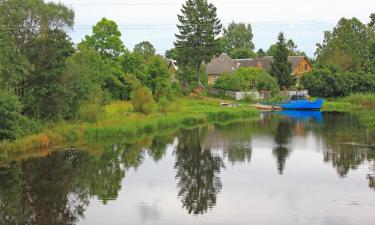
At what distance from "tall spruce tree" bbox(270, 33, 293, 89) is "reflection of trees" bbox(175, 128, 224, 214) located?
41.5 metres

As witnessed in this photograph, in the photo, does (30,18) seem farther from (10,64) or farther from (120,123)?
(120,123)

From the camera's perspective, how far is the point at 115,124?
131 feet

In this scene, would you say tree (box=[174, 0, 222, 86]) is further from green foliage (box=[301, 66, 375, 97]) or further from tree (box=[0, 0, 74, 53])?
tree (box=[0, 0, 74, 53])

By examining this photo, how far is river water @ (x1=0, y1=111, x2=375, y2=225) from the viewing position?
59.9 ft

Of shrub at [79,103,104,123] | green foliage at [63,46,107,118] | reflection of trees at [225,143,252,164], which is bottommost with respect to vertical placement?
reflection of trees at [225,143,252,164]

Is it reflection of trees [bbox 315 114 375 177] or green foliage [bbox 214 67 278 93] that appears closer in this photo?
reflection of trees [bbox 315 114 375 177]

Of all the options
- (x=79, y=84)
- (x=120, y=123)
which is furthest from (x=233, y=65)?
(x=79, y=84)

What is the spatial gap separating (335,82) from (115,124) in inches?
1711

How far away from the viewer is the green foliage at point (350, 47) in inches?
3379

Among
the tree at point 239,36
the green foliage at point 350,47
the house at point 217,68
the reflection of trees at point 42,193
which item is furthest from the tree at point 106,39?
the tree at point 239,36

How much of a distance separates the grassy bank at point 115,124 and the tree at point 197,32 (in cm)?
1654

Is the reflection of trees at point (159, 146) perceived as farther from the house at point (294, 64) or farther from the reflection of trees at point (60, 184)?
the house at point (294, 64)

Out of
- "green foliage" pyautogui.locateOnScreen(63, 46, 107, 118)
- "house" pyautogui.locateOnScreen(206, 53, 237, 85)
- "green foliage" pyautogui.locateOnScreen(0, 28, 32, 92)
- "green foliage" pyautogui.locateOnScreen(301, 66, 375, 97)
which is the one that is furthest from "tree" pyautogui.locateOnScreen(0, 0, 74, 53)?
"house" pyautogui.locateOnScreen(206, 53, 237, 85)

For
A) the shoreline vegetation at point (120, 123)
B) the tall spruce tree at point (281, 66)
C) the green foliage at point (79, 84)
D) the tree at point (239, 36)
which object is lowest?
the shoreline vegetation at point (120, 123)
